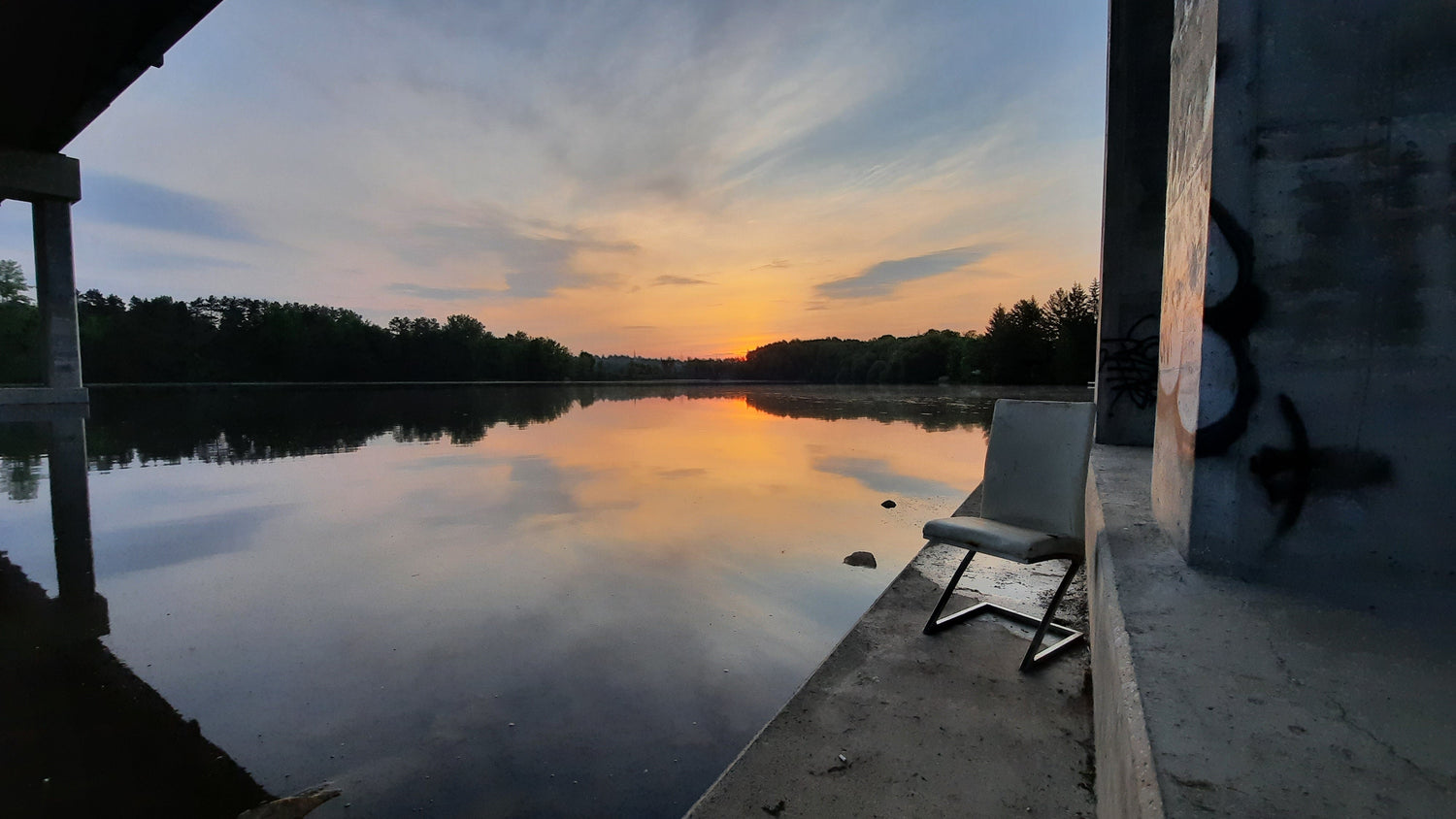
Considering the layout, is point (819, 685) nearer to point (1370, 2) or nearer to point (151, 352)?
point (1370, 2)

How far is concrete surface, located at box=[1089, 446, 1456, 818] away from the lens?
1.01m

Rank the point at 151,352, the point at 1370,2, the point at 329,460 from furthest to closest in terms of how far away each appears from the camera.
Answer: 1. the point at 151,352
2. the point at 329,460
3. the point at 1370,2

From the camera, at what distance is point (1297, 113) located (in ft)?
6.15

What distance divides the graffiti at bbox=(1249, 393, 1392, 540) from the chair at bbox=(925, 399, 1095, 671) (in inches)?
47.6

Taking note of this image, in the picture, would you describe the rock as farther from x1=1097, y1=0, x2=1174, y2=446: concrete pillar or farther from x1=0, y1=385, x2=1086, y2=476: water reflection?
x1=0, y1=385, x2=1086, y2=476: water reflection

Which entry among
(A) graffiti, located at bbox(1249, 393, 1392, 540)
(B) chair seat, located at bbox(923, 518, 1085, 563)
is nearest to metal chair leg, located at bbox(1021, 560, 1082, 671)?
(B) chair seat, located at bbox(923, 518, 1085, 563)

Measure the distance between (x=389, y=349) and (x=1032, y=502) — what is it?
73764mm

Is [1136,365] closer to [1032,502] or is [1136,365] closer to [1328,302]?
[1032,502]

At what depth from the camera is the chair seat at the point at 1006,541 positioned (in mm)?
3014

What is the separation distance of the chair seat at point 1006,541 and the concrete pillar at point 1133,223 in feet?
10.5

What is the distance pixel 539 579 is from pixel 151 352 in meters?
66.5

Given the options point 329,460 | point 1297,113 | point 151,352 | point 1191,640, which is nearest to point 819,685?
point 1191,640

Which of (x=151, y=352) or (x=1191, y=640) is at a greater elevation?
(x=151, y=352)

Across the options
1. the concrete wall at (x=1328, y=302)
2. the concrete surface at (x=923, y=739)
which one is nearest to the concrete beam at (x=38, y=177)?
the concrete surface at (x=923, y=739)
